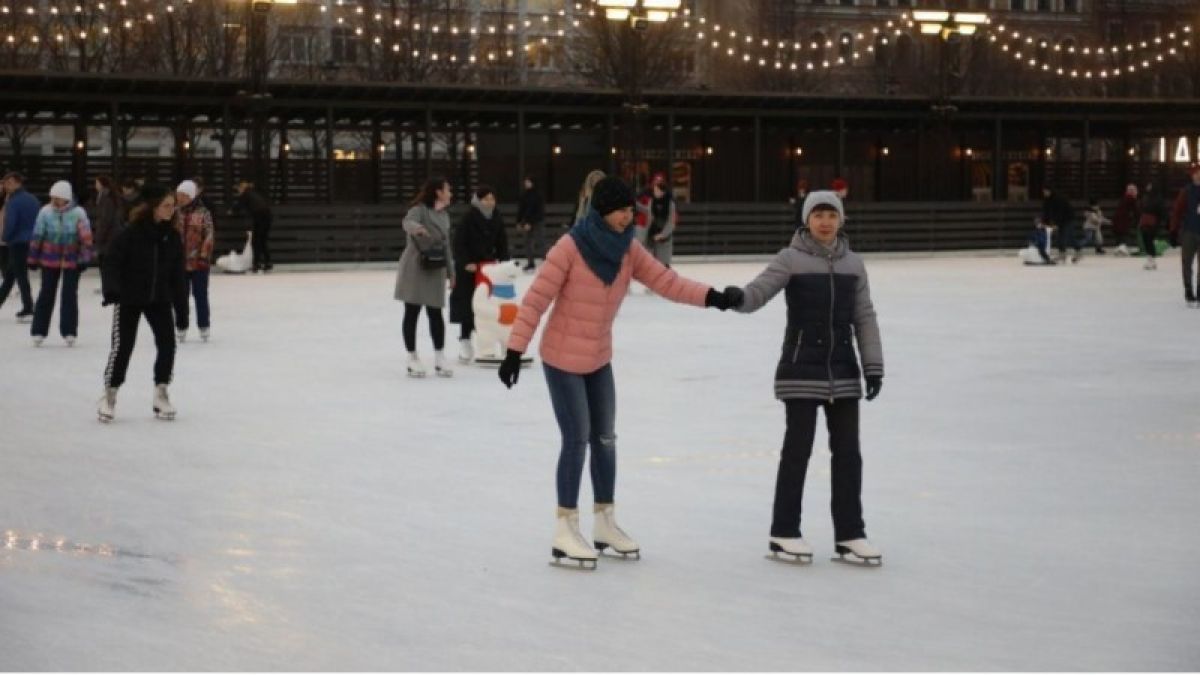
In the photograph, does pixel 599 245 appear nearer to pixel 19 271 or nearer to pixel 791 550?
pixel 791 550

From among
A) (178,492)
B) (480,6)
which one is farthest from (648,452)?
(480,6)

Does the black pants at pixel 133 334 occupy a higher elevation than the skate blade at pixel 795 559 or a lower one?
higher

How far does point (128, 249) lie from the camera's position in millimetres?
13516

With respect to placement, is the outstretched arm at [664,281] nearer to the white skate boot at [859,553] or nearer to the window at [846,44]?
the white skate boot at [859,553]

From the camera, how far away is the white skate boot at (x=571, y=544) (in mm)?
8359

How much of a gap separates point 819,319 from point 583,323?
0.94 metres

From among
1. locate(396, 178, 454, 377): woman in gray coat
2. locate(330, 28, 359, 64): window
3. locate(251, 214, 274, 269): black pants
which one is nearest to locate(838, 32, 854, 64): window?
locate(330, 28, 359, 64): window

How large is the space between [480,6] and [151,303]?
2473 inches

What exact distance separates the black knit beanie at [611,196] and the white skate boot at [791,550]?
147 cm

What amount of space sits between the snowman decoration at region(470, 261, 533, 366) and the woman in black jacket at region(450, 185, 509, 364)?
3.7 inches

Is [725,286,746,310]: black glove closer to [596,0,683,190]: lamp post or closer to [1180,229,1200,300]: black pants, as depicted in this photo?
[1180,229,1200,300]: black pants

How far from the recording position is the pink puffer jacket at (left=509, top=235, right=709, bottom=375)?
859cm

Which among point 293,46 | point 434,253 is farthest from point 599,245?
point 293,46

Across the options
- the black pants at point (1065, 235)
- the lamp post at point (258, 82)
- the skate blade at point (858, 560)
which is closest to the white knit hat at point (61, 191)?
the skate blade at point (858, 560)
